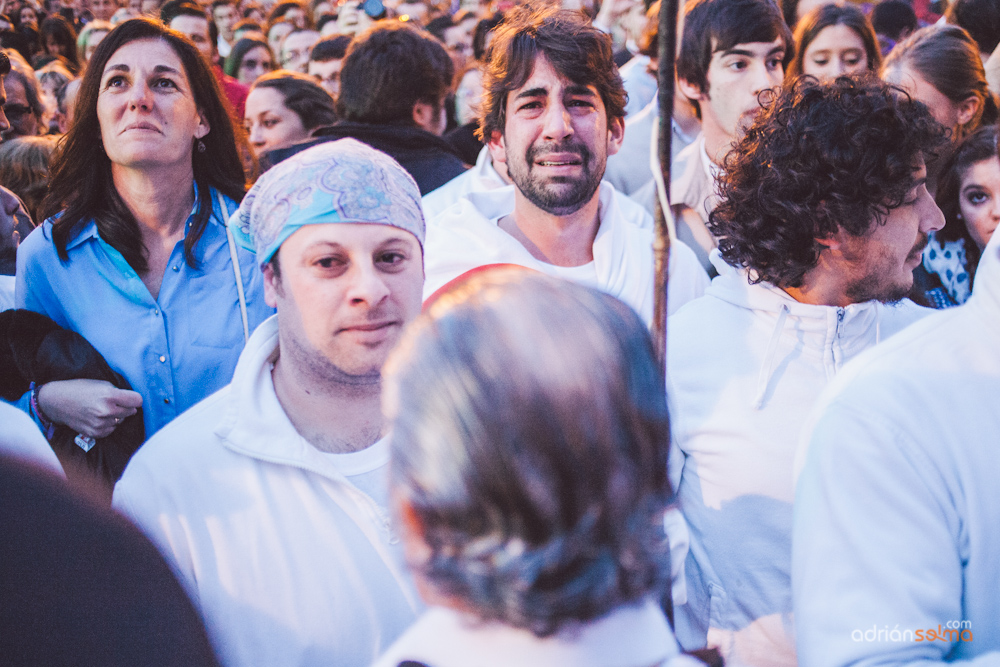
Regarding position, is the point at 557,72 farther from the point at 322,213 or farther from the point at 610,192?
the point at 322,213

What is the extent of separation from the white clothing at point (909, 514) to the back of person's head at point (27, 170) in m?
3.65

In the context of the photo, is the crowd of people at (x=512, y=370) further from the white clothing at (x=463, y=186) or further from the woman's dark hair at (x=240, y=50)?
the woman's dark hair at (x=240, y=50)

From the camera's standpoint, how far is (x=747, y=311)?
2.26m

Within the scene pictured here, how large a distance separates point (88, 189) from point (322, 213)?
131cm

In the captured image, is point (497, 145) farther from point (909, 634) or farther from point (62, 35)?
point (62, 35)

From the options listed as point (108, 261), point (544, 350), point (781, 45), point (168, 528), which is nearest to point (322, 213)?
point (168, 528)

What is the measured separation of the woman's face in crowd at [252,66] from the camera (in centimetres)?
657

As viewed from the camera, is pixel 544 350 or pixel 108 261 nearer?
pixel 544 350

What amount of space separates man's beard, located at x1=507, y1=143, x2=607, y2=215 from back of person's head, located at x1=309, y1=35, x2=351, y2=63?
3.72 m

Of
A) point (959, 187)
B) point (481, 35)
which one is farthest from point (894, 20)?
point (481, 35)

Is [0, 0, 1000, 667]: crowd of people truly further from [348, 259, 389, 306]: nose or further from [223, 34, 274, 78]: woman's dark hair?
[223, 34, 274, 78]: woman's dark hair

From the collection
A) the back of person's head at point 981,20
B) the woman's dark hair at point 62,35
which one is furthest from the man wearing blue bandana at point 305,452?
the woman's dark hair at point 62,35

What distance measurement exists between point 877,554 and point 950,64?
10.6 feet

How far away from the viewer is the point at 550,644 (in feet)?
2.81
